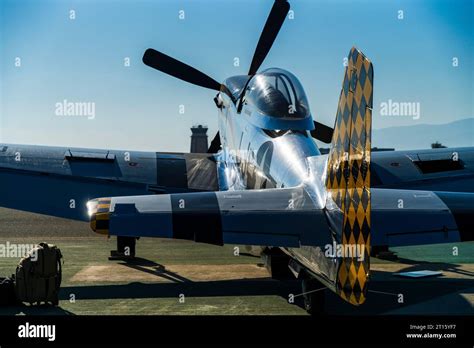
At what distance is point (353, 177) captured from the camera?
7.13m

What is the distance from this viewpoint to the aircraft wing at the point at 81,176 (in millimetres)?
14422

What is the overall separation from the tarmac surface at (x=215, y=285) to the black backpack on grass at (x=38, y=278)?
0.17 m

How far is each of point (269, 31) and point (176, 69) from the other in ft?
9.12

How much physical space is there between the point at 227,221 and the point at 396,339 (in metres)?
2.16

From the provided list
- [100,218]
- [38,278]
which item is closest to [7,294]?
[38,278]

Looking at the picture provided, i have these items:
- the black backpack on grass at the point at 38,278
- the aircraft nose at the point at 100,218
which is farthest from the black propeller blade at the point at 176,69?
the aircraft nose at the point at 100,218

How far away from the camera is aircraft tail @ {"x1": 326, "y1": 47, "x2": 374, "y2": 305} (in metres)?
6.78

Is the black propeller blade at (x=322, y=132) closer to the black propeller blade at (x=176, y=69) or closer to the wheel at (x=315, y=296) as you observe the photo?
the black propeller blade at (x=176, y=69)

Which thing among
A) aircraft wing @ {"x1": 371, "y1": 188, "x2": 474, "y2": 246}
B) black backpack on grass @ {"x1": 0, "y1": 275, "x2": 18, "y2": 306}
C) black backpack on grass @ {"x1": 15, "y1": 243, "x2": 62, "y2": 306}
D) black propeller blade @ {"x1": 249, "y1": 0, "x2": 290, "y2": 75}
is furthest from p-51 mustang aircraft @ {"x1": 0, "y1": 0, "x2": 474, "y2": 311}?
black propeller blade @ {"x1": 249, "y1": 0, "x2": 290, "y2": 75}

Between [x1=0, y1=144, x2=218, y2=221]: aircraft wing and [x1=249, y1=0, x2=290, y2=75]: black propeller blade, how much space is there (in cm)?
334

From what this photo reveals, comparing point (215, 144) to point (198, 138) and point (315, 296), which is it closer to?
point (315, 296)

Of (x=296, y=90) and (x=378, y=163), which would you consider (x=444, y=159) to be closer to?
(x=378, y=163)

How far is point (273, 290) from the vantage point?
11047 mm

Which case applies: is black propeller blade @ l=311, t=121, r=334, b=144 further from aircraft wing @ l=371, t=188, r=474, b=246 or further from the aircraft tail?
the aircraft tail
